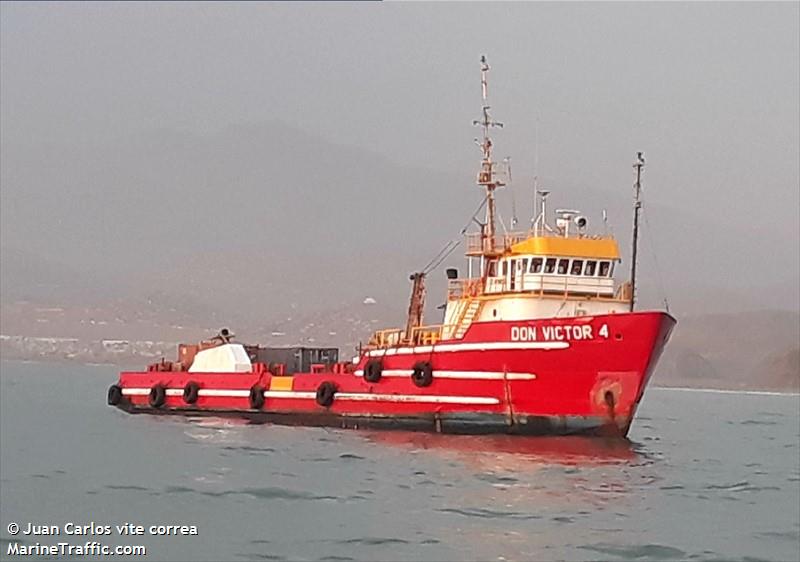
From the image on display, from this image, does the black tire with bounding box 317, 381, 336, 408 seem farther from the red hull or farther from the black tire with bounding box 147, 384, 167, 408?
the black tire with bounding box 147, 384, 167, 408

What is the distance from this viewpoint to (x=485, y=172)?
4109 centimetres

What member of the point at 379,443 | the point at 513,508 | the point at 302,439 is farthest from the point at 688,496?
the point at 302,439

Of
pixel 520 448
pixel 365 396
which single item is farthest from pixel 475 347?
pixel 365 396

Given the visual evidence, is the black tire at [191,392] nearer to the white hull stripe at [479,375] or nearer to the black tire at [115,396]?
the black tire at [115,396]

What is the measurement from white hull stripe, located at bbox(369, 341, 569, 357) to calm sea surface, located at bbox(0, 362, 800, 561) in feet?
8.49

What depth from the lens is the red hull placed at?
33.9 metres

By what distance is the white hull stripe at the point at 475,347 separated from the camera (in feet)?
112

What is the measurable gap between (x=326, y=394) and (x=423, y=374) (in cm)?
509

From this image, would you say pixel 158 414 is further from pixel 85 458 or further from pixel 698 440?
pixel 698 440

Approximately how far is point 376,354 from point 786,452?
14494mm

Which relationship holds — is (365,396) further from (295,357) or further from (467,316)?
(295,357)

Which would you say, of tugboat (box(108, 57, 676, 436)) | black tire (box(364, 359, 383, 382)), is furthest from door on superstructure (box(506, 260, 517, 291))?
black tire (box(364, 359, 383, 382))

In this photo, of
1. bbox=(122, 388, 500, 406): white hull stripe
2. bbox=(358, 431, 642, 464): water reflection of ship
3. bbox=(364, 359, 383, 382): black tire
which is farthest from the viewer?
bbox=(364, 359, 383, 382): black tire

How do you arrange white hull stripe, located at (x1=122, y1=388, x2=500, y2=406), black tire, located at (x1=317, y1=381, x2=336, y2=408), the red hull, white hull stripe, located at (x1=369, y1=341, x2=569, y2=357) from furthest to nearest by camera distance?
black tire, located at (x1=317, y1=381, x2=336, y2=408)
white hull stripe, located at (x1=122, y1=388, x2=500, y2=406)
white hull stripe, located at (x1=369, y1=341, x2=569, y2=357)
the red hull
